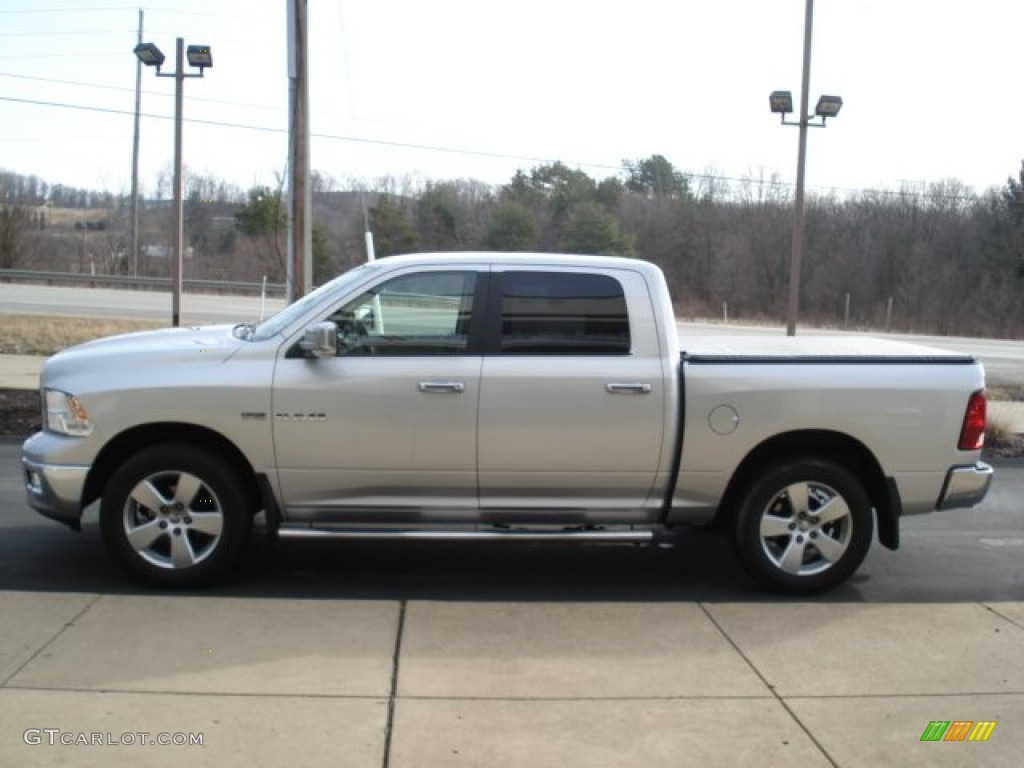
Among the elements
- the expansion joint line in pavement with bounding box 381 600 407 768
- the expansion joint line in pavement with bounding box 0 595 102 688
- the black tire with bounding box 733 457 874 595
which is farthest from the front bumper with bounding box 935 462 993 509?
the expansion joint line in pavement with bounding box 0 595 102 688

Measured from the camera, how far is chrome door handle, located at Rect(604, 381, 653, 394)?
544cm

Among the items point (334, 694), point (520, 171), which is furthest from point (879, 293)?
point (334, 694)

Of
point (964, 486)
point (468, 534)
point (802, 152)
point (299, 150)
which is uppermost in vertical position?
point (802, 152)

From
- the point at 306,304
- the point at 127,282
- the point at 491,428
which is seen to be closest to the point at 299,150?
the point at 306,304

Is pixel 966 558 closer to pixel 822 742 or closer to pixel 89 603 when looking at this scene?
pixel 822 742

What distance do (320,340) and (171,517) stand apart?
129cm

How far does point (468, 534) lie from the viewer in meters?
5.46

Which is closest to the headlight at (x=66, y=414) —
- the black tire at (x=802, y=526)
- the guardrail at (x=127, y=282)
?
the black tire at (x=802, y=526)

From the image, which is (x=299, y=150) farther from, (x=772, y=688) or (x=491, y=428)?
(x=772, y=688)

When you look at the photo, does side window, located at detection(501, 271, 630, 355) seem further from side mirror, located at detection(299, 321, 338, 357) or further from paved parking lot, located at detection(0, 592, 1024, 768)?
paved parking lot, located at detection(0, 592, 1024, 768)

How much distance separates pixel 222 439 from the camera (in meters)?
5.50

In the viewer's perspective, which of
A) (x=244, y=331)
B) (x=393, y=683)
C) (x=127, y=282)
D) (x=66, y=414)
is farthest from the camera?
(x=127, y=282)

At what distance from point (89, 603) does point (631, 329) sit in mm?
3254

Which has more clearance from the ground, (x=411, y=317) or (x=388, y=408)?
(x=411, y=317)
